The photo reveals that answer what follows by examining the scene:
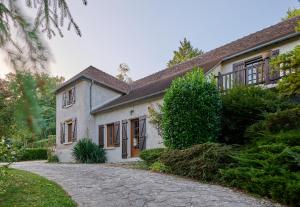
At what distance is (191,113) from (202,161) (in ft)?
8.05

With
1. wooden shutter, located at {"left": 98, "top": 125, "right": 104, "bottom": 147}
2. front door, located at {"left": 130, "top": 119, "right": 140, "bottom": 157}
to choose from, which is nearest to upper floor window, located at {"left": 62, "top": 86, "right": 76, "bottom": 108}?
wooden shutter, located at {"left": 98, "top": 125, "right": 104, "bottom": 147}

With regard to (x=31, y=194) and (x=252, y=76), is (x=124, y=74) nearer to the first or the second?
(x=252, y=76)

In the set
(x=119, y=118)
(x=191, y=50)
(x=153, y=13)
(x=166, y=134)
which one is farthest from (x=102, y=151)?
(x=191, y=50)

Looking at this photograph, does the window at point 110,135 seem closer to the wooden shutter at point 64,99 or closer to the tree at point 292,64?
the wooden shutter at point 64,99

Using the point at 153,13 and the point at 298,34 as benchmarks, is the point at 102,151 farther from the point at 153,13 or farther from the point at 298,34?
the point at 153,13

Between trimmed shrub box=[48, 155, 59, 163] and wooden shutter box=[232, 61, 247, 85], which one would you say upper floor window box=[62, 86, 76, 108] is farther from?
wooden shutter box=[232, 61, 247, 85]

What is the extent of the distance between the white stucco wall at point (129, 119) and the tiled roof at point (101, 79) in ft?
7.03

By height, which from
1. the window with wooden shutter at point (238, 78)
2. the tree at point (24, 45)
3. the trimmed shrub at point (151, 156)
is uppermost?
the window with wooden shutter at point (238, 78)

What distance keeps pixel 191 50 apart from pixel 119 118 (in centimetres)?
2753

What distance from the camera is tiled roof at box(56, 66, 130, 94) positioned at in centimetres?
2377

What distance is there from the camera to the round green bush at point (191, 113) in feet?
40.5

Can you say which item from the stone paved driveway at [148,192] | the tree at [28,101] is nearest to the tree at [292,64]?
the stone paved driveway at [148,192]

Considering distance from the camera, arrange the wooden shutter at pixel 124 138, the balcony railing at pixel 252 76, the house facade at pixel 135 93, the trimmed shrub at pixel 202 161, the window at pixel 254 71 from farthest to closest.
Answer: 1. the wooden shutter at pixel 124 138
2. the house facade at pixel 135 93
3. the window at pixel 254 71
4. the balcony railing at pixel 252 76
5. the trimmed shrub at pixel 202 161

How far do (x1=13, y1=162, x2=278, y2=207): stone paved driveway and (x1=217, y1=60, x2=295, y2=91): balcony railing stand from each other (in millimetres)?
5673
